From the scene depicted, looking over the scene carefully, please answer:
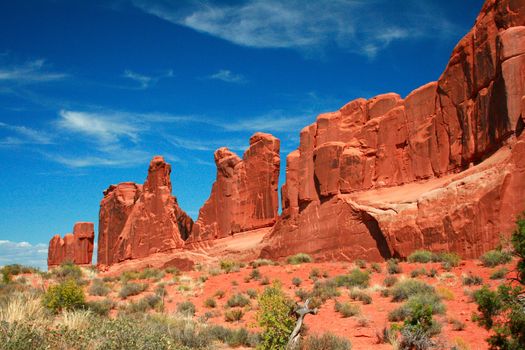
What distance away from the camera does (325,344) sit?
36.7 ft

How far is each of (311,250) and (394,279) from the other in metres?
11.1

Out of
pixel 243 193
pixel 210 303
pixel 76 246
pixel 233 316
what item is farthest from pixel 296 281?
pixel 76 246

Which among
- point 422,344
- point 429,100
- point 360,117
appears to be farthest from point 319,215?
point 422,344

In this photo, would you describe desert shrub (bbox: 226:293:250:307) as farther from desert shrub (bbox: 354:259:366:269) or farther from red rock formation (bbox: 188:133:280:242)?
red rock formation (bbox: 188:133:280:242)

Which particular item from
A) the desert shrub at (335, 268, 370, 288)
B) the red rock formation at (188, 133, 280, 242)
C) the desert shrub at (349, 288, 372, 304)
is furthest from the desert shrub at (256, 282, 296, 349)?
the red rock formation at (188, 133, 280, 242)

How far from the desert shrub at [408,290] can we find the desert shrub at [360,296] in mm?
762

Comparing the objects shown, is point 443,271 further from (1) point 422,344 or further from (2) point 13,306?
(2) point 13,306

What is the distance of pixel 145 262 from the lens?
1722 inches

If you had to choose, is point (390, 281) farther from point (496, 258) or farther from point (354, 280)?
point (496, 258)

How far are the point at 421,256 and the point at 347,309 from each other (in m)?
6.96

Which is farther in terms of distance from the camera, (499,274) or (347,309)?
(499,274)

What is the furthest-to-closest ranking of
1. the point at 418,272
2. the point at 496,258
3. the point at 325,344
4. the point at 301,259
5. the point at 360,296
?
the point at 301,259, the point at 418,272, the point at 496,258, the point at 360,296, the point at 325,344

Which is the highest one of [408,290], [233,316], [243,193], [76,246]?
[243,193]

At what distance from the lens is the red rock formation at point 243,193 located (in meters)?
39.2
